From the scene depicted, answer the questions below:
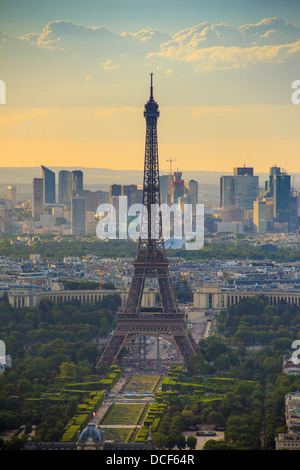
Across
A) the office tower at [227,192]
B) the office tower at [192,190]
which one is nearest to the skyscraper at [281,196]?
the office tower at [227,192]

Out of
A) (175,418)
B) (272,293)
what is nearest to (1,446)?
(175,418)

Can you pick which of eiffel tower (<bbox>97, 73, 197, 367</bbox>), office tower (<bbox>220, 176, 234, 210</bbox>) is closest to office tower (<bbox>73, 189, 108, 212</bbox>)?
office tower (<bbox>220, 176, 234, 210</bbox>)

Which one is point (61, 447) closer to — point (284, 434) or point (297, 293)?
point (284, 434)

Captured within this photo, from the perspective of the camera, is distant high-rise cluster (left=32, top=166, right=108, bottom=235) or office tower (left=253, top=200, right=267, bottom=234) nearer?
distant high-rise cluster (left=32, top=166, right=108, bottom=235)

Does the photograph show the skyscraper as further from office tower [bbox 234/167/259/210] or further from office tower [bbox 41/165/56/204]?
office tower [bbox 41/165/56/204]

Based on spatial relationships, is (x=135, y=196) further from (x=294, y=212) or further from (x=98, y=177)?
(x=294, y=212)

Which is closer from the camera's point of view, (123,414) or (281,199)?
(123,414)

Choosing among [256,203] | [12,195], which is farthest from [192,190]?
[12,195]
